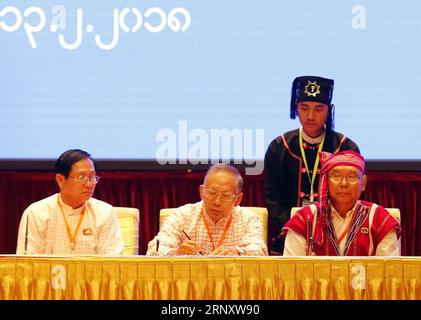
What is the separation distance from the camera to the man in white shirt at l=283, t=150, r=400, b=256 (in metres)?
3.87

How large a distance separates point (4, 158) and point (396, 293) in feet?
9.29

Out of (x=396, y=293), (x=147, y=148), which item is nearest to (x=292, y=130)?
(x=147, y=148)

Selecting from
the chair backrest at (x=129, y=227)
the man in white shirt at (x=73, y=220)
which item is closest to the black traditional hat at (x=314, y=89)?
the chair backrest at (x=129, y=227)

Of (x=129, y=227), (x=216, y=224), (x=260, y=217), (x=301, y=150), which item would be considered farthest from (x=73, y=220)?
(x=301, y=150)

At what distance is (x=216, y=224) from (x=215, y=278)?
3.48 ft

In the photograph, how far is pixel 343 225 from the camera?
3914 mm

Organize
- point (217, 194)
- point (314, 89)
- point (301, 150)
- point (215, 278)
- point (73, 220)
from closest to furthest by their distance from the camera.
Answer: point (215, 278), point (217, 194), point (73, 220), point (314, 89), point (301, 150)

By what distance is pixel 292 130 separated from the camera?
16.7 ft

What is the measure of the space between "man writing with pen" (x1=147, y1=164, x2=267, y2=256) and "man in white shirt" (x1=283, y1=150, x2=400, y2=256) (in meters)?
0.19

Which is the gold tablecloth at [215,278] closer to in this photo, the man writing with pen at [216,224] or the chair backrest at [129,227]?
the man writing with pen at [216,224]

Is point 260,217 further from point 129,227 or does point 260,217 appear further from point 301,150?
point 301,150

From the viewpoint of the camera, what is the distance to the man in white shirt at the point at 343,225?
3867 millimetres

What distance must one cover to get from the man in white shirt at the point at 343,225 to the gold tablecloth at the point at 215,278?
72 centimetres

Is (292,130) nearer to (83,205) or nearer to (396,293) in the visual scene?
(83,205)
